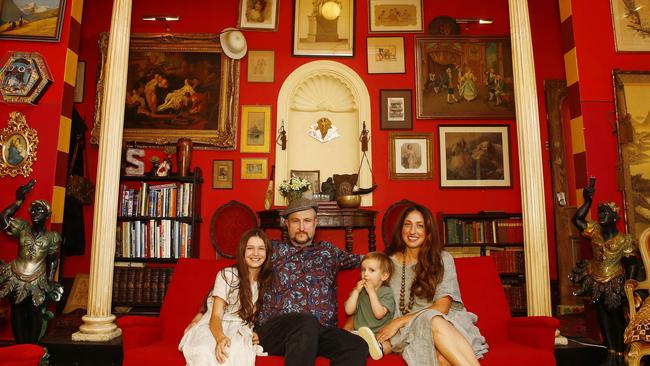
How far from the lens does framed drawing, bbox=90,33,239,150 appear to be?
595cm

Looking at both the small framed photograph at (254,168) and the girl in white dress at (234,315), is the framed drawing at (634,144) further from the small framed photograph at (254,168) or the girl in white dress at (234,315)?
the small framed photograph at (254,168)

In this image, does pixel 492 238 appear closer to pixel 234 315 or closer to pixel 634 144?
pixel 634 144

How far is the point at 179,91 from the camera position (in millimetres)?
6066

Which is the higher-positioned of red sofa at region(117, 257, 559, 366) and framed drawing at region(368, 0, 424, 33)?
framed drawing at region(368, 0, 424, 33)

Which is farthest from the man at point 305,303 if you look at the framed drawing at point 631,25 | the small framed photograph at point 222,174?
the framed drawing at point 631,25

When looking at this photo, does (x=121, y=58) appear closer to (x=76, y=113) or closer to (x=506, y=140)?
(x=76, y=113)

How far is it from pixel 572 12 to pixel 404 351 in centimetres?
355

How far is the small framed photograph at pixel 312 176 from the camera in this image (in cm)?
600

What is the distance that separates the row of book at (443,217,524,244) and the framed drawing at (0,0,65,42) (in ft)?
15.2

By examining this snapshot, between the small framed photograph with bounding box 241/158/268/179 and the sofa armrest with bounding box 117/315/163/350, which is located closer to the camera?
the sofa armrest with bounding box 117/315/163/350

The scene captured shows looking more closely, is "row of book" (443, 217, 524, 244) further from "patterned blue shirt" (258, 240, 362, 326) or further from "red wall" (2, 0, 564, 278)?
"patterned blue shirt" (258, 240, 362, 326)

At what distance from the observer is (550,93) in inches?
238

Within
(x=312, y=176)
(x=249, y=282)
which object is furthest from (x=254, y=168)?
(x=249, y=282)

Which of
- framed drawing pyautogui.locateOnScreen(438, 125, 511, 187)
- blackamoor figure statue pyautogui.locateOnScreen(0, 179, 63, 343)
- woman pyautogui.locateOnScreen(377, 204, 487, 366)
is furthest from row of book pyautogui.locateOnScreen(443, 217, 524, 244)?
blackamoor figure statue pyautogui.locateOnScreen(0, 179, 63, 343)
